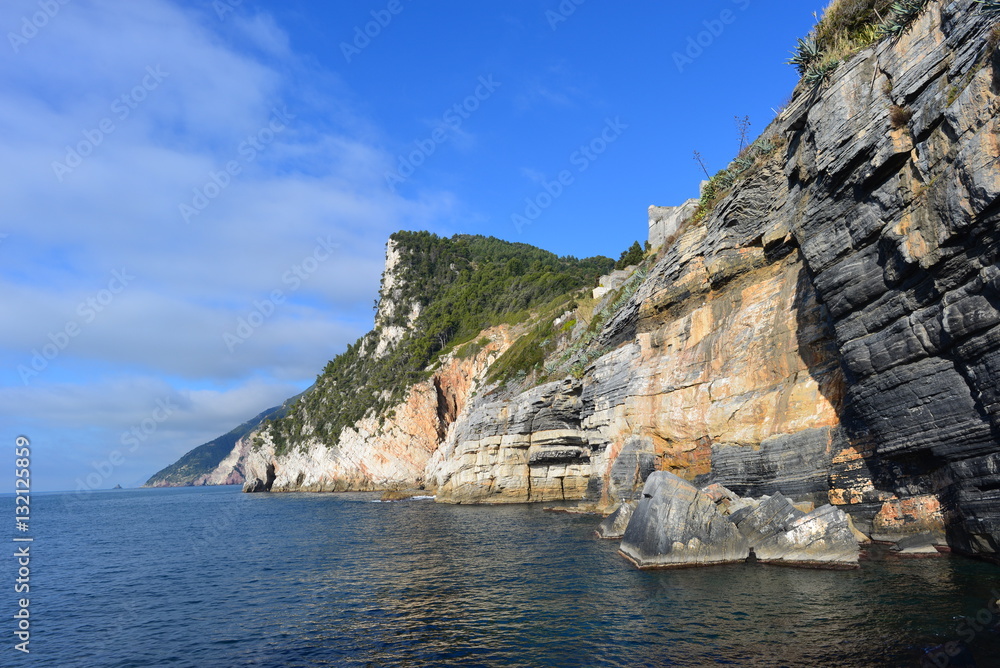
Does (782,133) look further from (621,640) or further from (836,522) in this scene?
(621,640)

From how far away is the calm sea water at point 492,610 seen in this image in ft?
41.6

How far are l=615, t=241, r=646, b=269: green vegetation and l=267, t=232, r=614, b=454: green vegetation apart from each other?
11353 millimetres

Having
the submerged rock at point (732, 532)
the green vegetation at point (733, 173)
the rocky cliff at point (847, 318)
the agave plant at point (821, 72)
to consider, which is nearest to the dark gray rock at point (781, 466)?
the rocky cliff at point (847, 318)

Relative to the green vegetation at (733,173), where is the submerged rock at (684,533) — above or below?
below

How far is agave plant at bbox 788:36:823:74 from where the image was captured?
23.8 metres

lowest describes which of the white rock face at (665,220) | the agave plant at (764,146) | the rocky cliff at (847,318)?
the rocky cliff at (847,318)

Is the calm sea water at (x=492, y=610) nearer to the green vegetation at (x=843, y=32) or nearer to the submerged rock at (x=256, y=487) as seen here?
the green vegetation at (x=843, y=32)

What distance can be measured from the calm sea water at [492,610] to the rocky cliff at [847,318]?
159 inches

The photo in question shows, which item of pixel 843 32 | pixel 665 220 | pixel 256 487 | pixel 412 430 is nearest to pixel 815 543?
pixel 843 32

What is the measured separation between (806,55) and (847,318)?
12823mm

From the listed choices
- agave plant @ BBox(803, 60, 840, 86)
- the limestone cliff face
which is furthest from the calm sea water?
the limestone cliff face

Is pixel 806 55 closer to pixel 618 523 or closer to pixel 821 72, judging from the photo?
pixel 821 72

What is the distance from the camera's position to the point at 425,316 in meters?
108

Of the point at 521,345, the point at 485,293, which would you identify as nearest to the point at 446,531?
the point at 521,345
